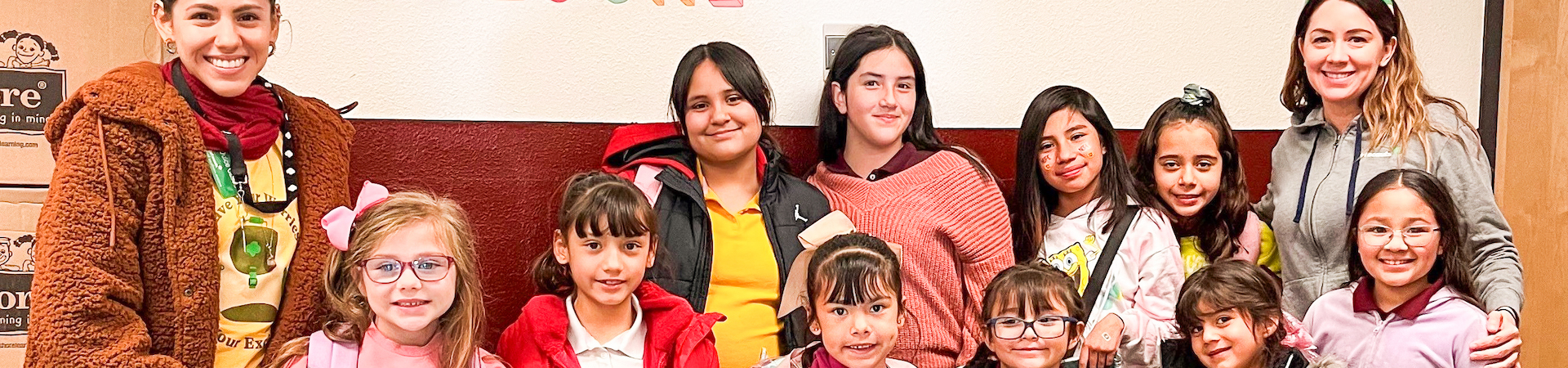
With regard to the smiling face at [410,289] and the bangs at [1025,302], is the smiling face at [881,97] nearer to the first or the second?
the bangs at [1025,302]

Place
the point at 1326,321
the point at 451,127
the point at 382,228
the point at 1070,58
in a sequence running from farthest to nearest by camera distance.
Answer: the point at 1070,58 → the point at 451,127 → the point at 1326,321 → the point at 382,228

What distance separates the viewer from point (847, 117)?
10.8 feet

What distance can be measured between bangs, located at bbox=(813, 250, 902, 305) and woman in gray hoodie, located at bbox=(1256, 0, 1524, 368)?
1.14 metres

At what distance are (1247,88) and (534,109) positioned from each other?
211 cm

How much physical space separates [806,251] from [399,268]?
2.77 ft

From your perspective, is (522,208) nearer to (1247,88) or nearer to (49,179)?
(49,179)

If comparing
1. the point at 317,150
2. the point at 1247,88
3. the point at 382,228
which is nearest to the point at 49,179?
the point at 317,150

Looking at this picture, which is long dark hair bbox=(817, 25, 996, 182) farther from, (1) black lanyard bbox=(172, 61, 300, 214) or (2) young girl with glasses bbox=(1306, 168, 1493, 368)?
(1) black lanyard bbox=(172, 61, 300, 214)

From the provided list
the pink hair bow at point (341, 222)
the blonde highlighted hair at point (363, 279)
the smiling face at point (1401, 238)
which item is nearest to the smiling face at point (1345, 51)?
the smiling face at point (1401, 238)

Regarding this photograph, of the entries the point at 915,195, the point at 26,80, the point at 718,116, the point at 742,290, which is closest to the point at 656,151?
the point at 718,116

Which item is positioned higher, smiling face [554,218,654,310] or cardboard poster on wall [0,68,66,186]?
cardboard poster on wall [0,68,66,186]

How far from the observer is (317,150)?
8.96 ft

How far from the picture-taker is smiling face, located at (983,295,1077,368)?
8.70ft

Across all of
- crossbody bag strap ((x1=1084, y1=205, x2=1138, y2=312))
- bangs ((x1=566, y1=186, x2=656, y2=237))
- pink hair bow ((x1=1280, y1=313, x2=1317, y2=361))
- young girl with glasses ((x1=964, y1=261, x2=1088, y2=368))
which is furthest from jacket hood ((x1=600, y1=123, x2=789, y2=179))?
pink hair bow ((x1=1280, y1=313, x2=1317, y2=361))
